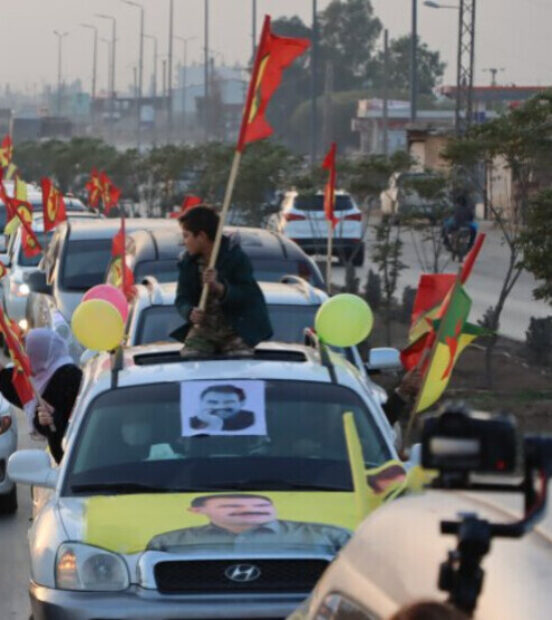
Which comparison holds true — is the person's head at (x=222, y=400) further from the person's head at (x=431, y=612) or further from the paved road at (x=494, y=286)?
the paved road at (x=494, y=286)

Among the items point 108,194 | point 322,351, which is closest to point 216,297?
point 322,351

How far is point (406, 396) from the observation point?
31.6 ft

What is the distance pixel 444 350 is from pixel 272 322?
108 inches

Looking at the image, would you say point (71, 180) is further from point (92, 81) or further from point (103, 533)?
point (103, 533)

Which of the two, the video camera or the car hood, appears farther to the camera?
the car hood

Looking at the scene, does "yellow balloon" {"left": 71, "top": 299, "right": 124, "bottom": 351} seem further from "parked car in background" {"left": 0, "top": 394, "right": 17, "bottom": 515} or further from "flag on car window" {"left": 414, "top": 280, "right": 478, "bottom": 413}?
"parked car in background" {"left": 0, "top": 394, "right": 17, "bottom": 515}

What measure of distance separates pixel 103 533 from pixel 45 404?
129 inches

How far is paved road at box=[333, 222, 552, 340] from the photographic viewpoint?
95.0 feet

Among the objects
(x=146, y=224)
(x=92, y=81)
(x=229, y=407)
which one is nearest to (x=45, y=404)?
(x=229, y=407)

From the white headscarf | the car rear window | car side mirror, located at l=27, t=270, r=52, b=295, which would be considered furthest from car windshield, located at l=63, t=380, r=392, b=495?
car side mirror, located at l=27, t=270, r=52, b=295

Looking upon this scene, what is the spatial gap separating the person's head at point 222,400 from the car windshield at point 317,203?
32933 mm

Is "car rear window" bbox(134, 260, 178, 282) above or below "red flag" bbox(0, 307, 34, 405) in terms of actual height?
above

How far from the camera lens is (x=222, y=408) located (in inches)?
313

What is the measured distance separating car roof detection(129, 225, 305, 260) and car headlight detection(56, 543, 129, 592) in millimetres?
8127
